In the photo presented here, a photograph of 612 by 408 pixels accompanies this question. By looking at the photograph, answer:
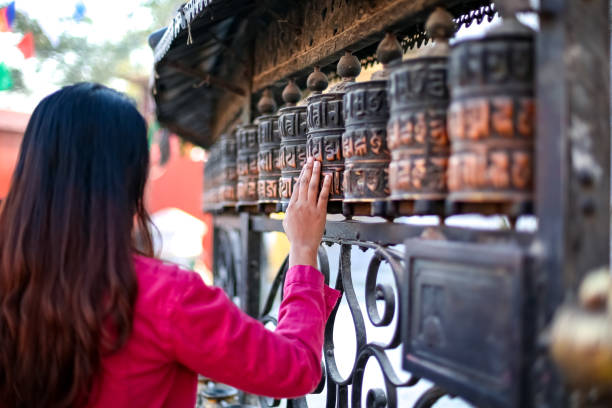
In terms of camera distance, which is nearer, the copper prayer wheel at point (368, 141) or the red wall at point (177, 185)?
the copper prayer wheel at point (368, 141)

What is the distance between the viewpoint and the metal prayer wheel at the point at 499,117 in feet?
3.31

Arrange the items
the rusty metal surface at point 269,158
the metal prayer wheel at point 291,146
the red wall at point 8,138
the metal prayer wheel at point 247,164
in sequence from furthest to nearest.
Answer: the red wall at point 8,138 → the metal prayer wheel at point 247,164 → the rusty metal surface at point 269,158 → the metal prayer wheel at point 291,146

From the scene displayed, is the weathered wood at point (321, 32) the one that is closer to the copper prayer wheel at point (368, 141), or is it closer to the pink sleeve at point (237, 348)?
the copper prayer wheel at point (368, 141)

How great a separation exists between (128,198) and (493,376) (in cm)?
84

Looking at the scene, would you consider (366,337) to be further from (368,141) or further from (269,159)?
(269,159)

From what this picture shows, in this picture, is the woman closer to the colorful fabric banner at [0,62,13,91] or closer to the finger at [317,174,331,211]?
the finger at [317,174,331,211]

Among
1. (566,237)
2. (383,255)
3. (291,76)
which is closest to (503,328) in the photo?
(566,237)

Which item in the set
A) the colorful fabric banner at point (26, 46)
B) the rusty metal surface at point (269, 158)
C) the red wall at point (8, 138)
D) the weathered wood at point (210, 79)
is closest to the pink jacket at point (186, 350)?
the rusty metal surface at point (269, 158)

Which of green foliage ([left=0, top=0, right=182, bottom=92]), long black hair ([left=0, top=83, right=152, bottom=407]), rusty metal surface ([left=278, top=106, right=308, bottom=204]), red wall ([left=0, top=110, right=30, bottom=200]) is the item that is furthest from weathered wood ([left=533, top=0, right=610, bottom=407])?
green foliage ([left=0, top=0, right=182, bottom=92])

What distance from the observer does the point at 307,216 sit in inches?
62.1

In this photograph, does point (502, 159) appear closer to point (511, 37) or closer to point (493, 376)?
point (511, 37)

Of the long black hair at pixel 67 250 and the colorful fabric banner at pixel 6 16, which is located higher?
the colorful fabric banner at pixel 6 16

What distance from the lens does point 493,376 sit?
1008 mm

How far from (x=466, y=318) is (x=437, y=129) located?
39 cm
